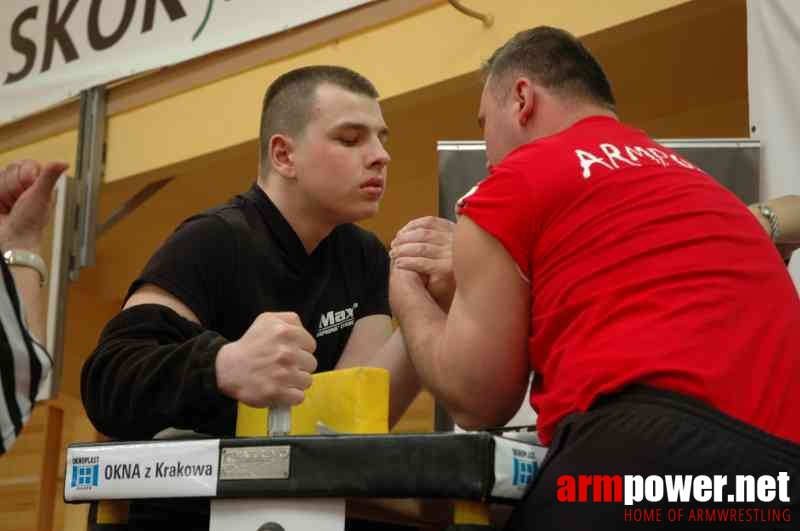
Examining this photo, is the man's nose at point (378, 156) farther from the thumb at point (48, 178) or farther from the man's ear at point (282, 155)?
the thumb at point (48, 178)

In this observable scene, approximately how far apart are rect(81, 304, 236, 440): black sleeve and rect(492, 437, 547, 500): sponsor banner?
15.5 inches

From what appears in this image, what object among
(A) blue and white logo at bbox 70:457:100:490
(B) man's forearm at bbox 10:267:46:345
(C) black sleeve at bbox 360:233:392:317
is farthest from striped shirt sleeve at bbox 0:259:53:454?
(C) black sleeve at bbox 360:233:392:317

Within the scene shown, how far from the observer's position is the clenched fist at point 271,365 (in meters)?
1.22

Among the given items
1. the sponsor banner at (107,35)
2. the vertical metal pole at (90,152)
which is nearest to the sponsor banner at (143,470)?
the sponsor banner at (107,35)

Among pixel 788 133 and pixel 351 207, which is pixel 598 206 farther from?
pixel 788 133

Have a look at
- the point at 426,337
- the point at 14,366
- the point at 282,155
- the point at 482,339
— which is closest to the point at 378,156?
the point at 282,155

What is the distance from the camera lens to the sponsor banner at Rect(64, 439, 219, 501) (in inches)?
45.7

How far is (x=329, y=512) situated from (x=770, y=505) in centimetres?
41

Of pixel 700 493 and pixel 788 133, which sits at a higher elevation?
pixel 788 133

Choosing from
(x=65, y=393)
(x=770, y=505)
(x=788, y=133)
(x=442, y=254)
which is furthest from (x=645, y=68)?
(x=65, y=393)

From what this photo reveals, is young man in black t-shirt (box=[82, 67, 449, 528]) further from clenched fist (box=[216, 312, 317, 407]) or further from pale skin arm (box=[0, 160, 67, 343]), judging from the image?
pale skin arm (box=[0, 160, 67, 343])

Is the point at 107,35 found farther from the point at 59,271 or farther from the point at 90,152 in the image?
the point at 59,271

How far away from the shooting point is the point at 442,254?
148 centimetres
